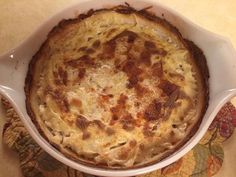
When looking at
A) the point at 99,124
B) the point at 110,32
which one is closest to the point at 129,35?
the point at 110,32

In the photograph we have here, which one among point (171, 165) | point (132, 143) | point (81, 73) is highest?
point (81, 73)

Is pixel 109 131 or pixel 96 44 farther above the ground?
pixel 96 44

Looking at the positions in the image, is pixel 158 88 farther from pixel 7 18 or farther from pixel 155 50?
pixel 7 18

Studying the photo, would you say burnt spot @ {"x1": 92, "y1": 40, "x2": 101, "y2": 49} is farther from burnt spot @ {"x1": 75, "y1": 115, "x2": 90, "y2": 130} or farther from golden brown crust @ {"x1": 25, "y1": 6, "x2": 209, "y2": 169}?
burnt spot @ {"x1": 75, "y1": 115, "x2": 90, "y2": 130}

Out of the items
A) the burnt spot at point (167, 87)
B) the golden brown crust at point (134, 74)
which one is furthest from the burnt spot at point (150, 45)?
the burnt spot at point (167, 87)

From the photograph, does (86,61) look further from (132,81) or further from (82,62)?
(132,81)

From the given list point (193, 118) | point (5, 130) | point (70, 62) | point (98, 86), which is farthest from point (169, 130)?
point (5, 130)
